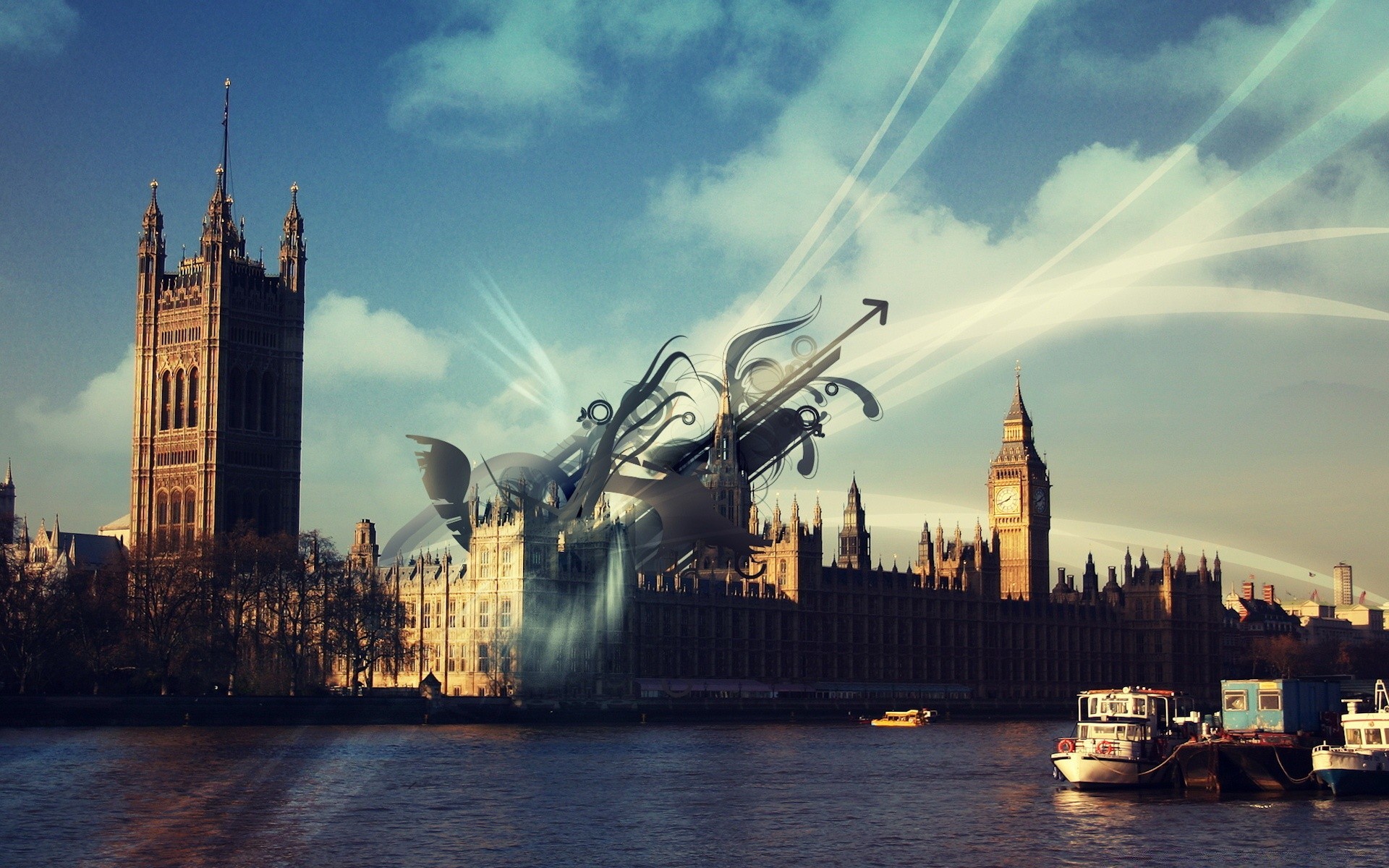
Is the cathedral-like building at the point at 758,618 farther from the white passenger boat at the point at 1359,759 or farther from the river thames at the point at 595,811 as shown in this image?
the white passenger boat at the point at 1359,759

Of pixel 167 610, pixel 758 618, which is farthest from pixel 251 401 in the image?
pixel 167 610

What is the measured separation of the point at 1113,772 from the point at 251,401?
10871 centimetres

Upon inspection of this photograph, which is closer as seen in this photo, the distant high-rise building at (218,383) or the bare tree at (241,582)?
the bare tree at (241,582)

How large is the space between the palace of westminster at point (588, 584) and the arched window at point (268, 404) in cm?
17

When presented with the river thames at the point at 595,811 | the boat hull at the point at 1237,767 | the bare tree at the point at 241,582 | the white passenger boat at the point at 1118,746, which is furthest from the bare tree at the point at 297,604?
the boat hull at the point at 1237,767

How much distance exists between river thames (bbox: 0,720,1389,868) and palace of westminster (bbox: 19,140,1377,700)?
37107mm

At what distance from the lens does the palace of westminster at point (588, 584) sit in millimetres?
125125

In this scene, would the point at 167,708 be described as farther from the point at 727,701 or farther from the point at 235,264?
the point at 235,264

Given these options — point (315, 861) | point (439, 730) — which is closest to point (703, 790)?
point (315, 861)

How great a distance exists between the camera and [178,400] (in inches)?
6304

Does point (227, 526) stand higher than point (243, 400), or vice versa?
point (243, 400)

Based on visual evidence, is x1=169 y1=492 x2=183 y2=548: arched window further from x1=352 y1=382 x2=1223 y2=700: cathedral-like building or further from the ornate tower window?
x1=352 y1=382 x2=1223 y2=700: cathedral-like building

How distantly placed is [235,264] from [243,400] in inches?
439

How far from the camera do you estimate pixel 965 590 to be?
176m
